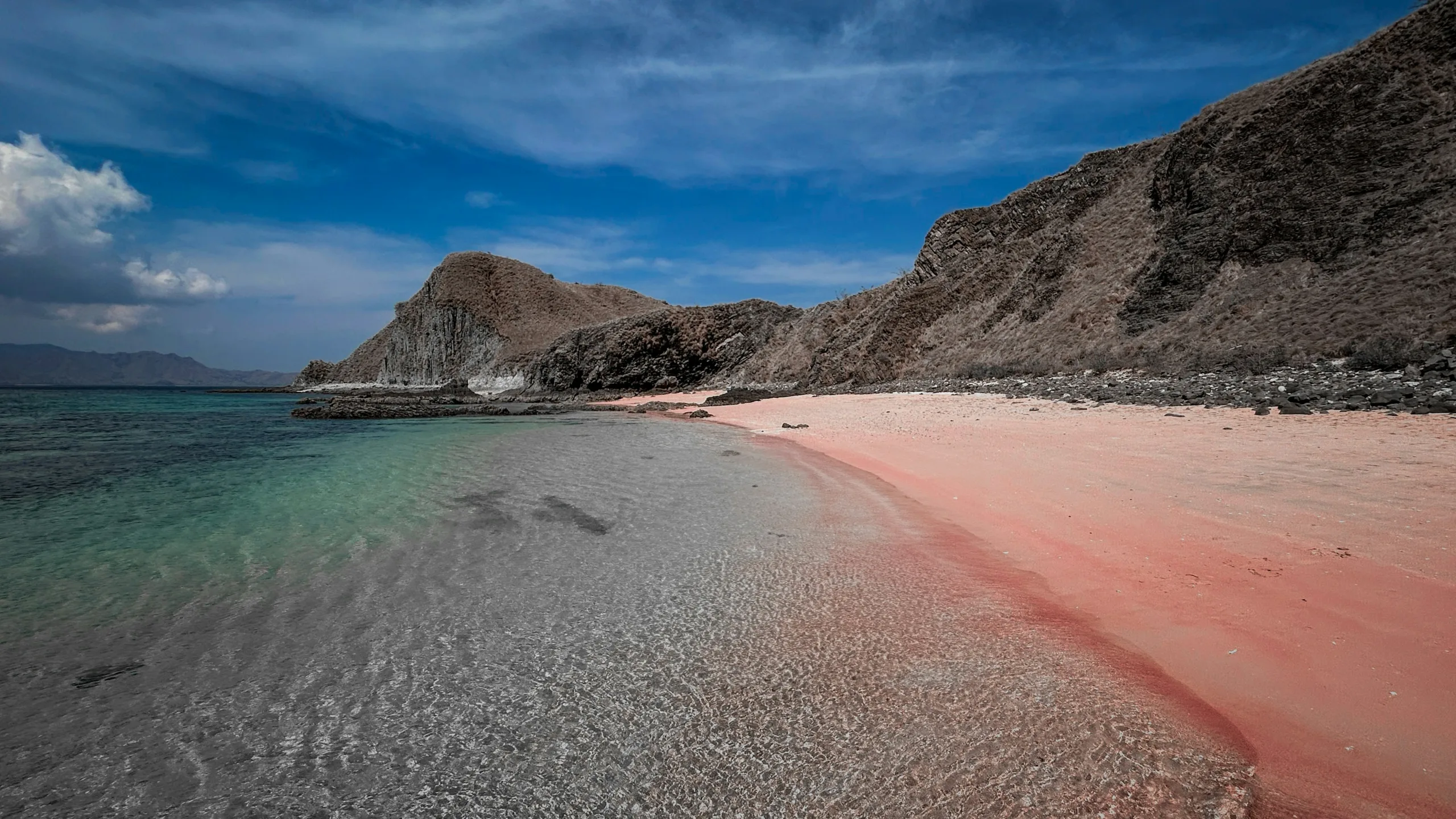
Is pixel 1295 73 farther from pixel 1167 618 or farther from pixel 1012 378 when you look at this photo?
pixel 1167 618

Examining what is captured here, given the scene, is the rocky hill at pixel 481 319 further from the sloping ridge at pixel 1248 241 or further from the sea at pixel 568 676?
the sea at pixel 568 676

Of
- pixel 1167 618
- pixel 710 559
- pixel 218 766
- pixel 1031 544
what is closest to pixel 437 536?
pixel 710 559

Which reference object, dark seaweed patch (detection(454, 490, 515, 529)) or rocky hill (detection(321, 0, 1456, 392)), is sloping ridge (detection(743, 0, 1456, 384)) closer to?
rocky hill (detection(321, 0, 1456, 392))

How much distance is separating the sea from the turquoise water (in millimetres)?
59

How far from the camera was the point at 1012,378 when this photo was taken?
820 inches

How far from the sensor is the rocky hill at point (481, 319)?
215ft

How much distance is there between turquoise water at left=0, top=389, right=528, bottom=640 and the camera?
467 cm

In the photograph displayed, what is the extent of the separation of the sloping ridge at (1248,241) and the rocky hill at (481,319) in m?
41.7

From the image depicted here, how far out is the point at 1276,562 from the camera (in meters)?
3.94

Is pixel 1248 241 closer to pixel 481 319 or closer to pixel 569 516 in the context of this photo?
pixel 569 516

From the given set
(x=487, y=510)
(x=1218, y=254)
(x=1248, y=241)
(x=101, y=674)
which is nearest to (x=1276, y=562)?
(x=101, y=674)

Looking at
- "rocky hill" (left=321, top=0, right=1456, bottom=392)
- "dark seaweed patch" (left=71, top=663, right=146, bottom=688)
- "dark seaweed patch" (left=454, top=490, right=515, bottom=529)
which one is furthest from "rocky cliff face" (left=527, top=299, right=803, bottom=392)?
"dark seaweed patch" (left=71, top=663, right=146, bottom=688)

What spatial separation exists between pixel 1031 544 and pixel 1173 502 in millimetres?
1572

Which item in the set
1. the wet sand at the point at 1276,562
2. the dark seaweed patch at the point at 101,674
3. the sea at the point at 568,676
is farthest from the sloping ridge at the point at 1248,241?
the dark seaweed patch at the point at 101,674
